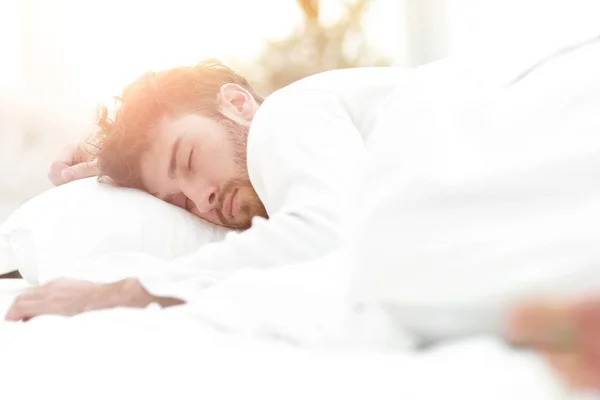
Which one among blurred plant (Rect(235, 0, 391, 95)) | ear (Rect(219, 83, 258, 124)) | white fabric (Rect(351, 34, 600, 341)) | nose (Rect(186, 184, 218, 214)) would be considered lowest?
blurred plant (Rect(235, 0, 391, 95))

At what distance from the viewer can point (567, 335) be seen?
396 millimetres

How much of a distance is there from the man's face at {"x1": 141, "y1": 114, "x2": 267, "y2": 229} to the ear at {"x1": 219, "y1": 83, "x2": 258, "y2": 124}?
0.05m

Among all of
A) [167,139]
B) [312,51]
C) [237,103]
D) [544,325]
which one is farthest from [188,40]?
[544,325]

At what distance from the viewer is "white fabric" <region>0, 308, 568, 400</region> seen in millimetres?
415

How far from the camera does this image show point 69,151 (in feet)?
5.65

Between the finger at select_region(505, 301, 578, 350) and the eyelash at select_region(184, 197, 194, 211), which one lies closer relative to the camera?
the finger at select_region(505, 301, 578, 350)

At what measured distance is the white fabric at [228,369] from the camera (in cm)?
42

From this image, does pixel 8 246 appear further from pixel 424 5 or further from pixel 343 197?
pixel 424 5

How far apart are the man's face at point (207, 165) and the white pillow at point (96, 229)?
2.0 inches

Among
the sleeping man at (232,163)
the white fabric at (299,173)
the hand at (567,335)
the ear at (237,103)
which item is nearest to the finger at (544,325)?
the hand at (567,335)

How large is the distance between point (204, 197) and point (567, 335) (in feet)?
3.18

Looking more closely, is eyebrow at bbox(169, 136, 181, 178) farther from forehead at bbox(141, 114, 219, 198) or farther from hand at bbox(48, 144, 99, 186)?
hand at bbox(48, 144, 99, 186)

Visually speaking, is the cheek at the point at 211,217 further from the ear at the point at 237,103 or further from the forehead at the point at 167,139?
the ear at the point at 237,103

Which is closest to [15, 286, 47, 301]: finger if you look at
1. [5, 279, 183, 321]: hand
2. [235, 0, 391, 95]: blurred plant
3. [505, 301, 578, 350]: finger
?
[5, 279, 183, 321]: hand
